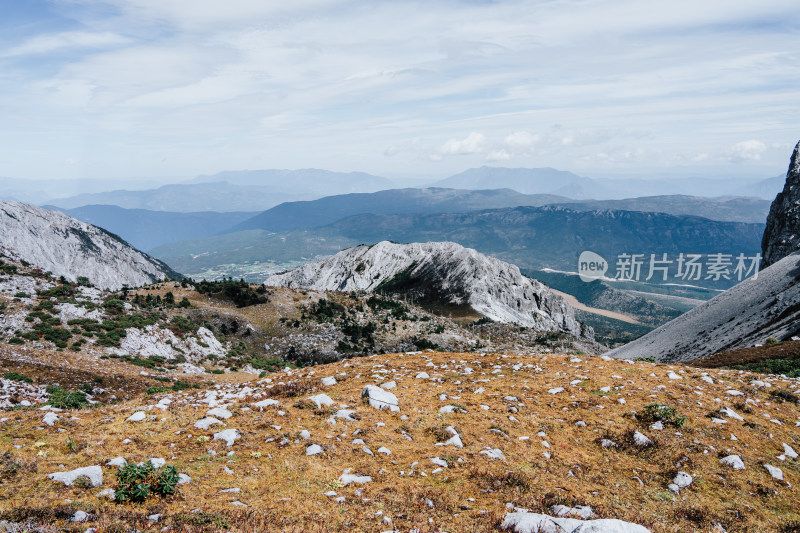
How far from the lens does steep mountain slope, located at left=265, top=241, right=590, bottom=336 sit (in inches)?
5472

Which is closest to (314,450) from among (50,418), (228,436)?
(228,436)

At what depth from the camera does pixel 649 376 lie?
60.1 feet

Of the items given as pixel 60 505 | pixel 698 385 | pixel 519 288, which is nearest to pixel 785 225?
pixel 519 288

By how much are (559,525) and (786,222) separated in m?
134

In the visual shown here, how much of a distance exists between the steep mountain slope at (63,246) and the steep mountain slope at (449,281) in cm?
7254

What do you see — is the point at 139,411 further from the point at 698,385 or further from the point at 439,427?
the point at 698,385

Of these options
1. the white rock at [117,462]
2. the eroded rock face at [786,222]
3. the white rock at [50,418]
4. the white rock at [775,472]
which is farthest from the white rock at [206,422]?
the eroded rock face at [786,222]

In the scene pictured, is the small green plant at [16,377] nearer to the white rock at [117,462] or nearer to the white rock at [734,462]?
the white rock at [117,462]

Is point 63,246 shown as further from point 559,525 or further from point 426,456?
point 559,525

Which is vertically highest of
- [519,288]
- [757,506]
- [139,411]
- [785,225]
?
[785,225]

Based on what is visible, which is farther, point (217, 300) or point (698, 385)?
point (217, 300)

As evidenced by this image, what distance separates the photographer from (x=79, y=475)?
8867 millimetres

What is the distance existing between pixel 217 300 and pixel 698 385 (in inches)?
2419

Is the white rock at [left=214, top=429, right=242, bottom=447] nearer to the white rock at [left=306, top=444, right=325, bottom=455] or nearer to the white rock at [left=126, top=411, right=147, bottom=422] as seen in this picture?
the white rock at [left=306, top=444, right=325, bottom=455]
